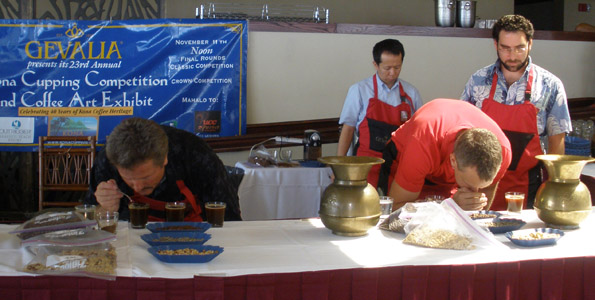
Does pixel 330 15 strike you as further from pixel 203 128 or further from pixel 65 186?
pixel 65 186

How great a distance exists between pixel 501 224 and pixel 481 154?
10.8 inches

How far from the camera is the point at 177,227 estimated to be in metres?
2.24

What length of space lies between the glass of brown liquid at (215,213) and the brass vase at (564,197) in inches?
45.2

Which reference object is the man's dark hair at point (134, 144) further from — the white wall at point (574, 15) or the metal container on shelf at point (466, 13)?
the white wall at point (574, 15)

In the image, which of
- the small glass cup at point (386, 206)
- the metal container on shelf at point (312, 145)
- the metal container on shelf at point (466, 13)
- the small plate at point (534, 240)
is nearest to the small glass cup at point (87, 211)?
the small glass cup at point (386, 206)

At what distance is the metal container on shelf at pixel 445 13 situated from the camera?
5.99m

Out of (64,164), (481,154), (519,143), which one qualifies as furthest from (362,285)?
(64,164)

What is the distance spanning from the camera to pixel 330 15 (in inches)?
285

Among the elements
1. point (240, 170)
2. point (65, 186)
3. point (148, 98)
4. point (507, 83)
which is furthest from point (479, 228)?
point (148, 98)

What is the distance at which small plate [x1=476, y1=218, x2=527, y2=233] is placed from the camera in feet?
7.65

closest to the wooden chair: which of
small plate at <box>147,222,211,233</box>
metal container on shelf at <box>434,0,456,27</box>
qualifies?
small plate at <box>147,222,211,233</box>

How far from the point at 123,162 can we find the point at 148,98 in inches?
121

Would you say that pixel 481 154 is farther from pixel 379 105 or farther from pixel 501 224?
pixel 379 105

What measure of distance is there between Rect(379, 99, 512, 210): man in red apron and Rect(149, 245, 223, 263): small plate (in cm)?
95
